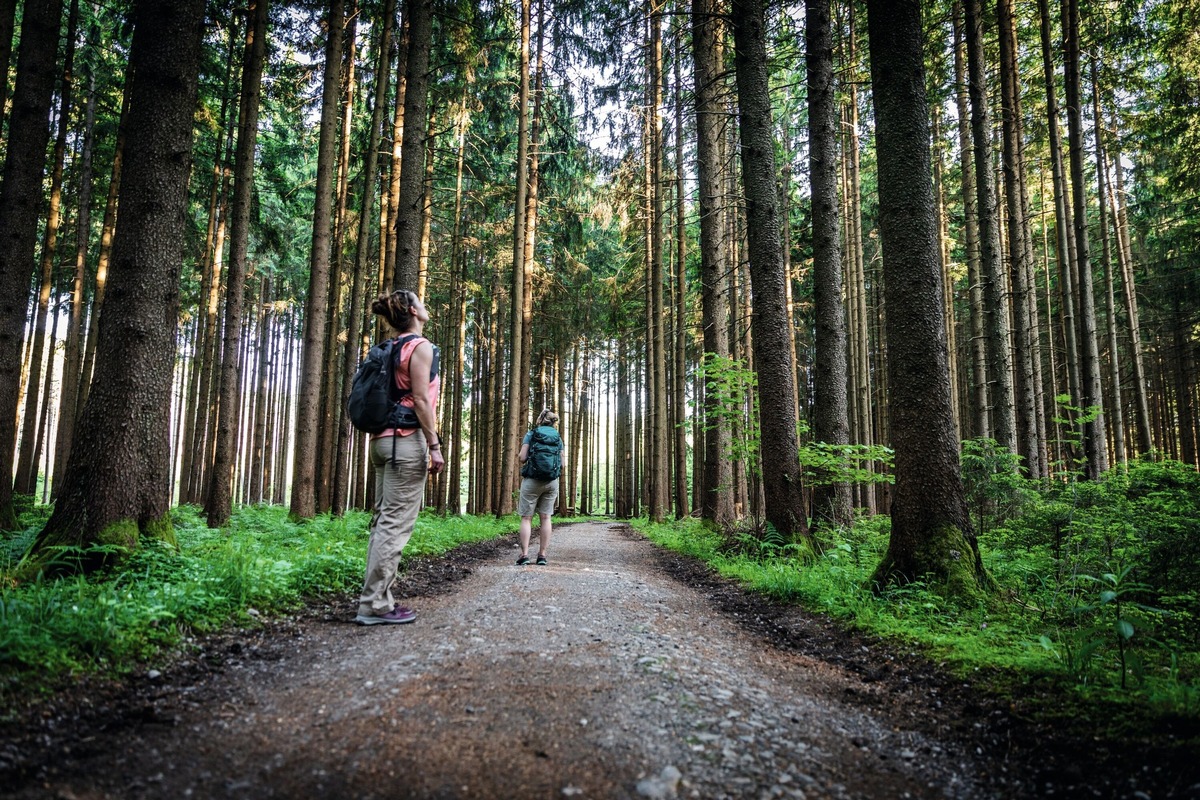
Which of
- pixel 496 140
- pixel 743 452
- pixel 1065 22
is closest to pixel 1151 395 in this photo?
pixel 1065 22

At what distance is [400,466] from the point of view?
4.39 m

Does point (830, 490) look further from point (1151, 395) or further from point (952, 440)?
point (1151, 395)

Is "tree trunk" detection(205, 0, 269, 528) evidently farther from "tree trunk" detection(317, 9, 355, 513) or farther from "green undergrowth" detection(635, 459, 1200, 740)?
"green undergrowth" detection(635, 459, 1200, 740)

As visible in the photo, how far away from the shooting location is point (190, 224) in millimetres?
15672

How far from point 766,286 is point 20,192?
405 inches

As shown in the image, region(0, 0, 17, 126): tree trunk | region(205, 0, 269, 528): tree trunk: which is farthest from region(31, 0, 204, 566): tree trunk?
region(205, 0, 269, 528): tree trunk

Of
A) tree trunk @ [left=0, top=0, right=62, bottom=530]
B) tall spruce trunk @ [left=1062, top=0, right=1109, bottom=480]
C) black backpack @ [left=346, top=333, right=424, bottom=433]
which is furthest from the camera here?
tall spruce trunk @ [left=1062, top=0, right=1109, bottom=480]

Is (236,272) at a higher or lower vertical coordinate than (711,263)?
lower

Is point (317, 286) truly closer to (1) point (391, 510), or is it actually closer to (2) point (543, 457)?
(2) point (543, 457)

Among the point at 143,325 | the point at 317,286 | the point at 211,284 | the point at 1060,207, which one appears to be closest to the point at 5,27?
the point at 317,286

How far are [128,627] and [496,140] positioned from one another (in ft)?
56.5

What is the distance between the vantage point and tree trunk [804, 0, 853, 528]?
28.3ft

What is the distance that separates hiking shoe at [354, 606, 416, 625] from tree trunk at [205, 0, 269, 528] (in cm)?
707

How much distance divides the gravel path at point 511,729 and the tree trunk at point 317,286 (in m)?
7.35
